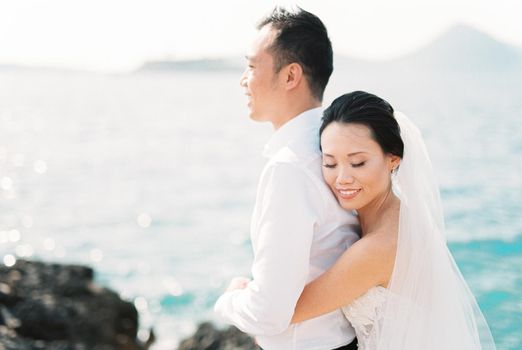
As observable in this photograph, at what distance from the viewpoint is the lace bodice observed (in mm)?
2627

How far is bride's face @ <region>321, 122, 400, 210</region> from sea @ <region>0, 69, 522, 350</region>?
6658 mm

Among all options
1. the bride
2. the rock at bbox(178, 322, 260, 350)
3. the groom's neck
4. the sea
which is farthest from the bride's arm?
the sea

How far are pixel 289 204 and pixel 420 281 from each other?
0.64 m

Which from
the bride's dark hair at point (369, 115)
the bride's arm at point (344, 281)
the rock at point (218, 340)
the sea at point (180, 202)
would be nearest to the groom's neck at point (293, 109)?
the bride's dark hair at point (369, 115)

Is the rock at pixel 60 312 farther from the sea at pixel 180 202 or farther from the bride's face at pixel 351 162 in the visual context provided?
the bride's face at pixel 351 162

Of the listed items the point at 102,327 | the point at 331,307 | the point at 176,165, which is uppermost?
the point at 176,165

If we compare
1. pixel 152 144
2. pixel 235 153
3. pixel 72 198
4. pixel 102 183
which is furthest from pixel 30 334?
pixel 152 144

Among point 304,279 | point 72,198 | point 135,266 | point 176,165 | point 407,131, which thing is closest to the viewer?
point 304,279

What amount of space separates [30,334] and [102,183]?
617 inches

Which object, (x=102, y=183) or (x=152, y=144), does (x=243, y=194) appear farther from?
(x=152, y=144)

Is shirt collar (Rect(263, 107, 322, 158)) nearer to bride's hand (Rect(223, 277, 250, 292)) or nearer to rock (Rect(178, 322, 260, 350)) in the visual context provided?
bride's hand (Rect(223, 277, 250, 292))

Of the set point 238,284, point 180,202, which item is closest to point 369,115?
point 238,284

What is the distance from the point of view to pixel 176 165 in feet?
83.4

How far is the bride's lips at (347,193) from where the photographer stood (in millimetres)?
2525
